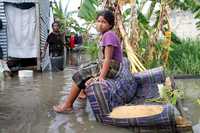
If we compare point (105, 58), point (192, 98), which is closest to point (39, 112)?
point (105, 58)

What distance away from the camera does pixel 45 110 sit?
641 cm

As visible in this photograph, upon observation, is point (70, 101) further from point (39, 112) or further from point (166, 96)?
point (166, 96)

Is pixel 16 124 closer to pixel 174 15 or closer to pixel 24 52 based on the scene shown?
pixel 24 52

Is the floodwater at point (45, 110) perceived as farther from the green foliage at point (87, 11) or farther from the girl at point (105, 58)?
the green foliage at point (87, 11)

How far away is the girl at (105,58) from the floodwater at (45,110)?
21.9 inches

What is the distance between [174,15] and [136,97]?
48.3 ft

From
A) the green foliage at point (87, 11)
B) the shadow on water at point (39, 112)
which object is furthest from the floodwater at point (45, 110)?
the green foliage at point (87, 11)

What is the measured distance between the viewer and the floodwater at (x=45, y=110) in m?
5.29

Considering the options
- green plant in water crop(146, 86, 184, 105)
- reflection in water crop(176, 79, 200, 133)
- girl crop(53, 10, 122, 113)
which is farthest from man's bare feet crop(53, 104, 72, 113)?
reflection in water crop(176, 79, 200, 133)

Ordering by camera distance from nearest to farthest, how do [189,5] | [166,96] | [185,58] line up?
[166,96], [185,58], [189,5]

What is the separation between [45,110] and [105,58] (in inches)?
58.5

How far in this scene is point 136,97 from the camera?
20.6 ft

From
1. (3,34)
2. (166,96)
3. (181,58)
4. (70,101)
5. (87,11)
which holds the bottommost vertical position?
(70,101)

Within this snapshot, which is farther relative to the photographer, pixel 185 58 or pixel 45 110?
pixel 185 58
